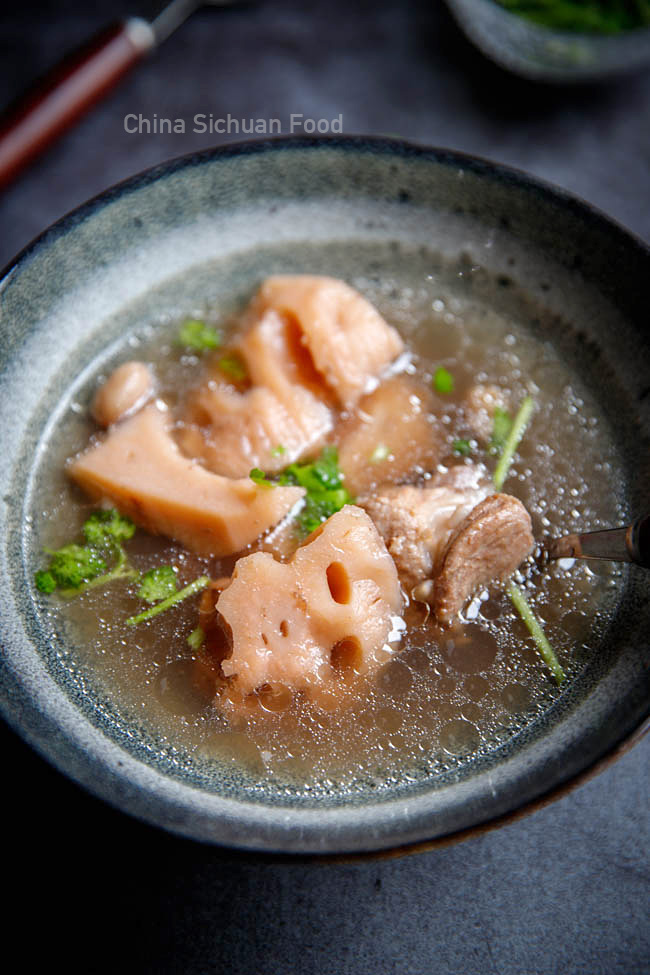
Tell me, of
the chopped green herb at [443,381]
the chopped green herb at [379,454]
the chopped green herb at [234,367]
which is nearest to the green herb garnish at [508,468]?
the chopped green herb at [443,381]

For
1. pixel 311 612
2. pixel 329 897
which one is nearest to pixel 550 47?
pixel 311 612

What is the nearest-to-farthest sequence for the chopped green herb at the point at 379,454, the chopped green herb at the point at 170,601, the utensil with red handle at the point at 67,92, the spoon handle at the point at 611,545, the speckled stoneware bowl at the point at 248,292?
the speckled stoneware bowl at the point at 248,292 → the spoon handle at the point at 611,545 → the chopped green herb at the point at 170,601 → the chopped green herb at the point at 379,454 → the utensil with red handle at the point at 67,92

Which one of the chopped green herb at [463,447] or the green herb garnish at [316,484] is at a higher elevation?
the green herb garnish at [316,484]

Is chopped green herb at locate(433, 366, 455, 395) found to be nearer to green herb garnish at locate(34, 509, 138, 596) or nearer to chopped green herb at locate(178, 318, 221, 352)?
chopped green herb at locate(178, 318, 221, 352)

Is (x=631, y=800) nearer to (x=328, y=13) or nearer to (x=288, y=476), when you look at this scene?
(x=288, y=476)

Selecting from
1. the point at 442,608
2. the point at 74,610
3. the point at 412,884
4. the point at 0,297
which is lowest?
the point at 412,884

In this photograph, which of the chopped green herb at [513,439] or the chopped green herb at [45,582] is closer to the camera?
the chopped green herb at [45,582]

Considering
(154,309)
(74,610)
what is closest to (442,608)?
(74,610)

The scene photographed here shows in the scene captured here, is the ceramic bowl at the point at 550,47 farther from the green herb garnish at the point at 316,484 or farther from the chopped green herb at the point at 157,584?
the chopped green herb at the point at 157,584
